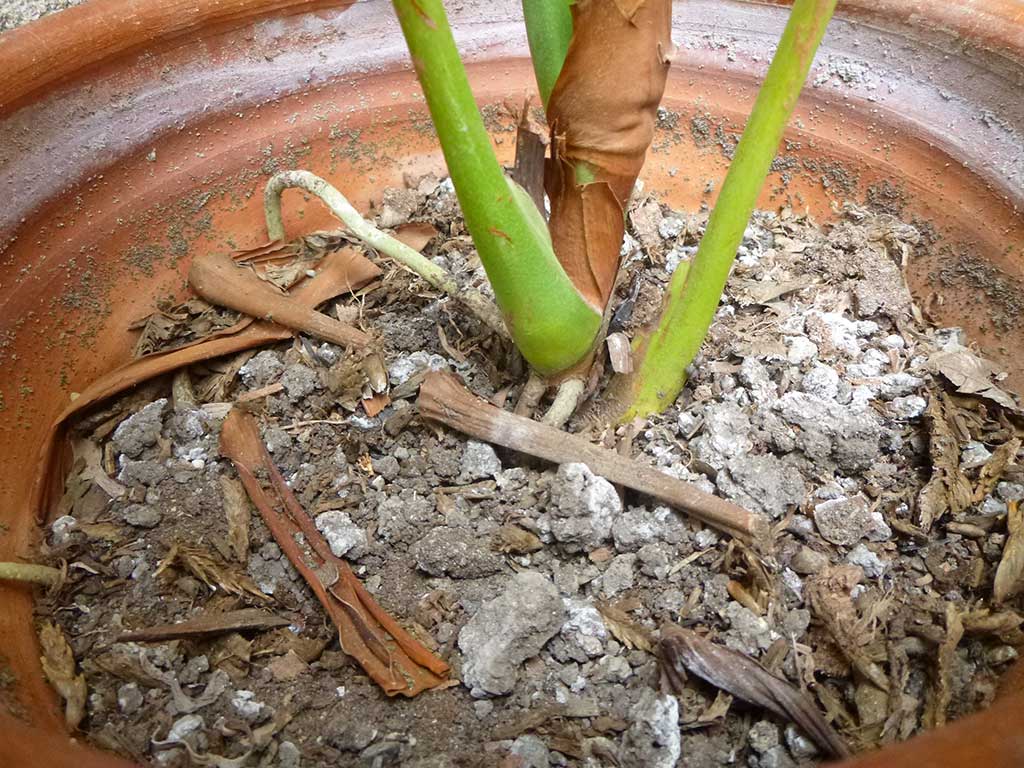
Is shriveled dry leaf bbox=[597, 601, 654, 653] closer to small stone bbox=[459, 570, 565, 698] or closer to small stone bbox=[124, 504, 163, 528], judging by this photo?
small stone bbox=[459, 570, 565, 698]

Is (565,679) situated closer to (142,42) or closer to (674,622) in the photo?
(674,622)

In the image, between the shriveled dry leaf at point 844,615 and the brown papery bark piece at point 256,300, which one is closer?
the shriveled dry leaf at point 844,615

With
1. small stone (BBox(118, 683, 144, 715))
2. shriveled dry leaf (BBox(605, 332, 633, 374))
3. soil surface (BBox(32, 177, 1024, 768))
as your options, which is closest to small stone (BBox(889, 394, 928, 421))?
soil surface (BBox(32, 177, 1024, 768))

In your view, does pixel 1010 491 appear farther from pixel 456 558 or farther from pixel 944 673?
pixel 456 558

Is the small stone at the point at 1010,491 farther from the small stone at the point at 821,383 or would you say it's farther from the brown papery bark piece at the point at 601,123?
the brown papery bark piece at the point at 601,123

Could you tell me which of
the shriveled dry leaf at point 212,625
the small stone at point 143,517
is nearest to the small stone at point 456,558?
the shriveled dry leaf at point 212,625

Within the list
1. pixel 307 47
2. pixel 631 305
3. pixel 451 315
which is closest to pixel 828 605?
pixel 631 305
